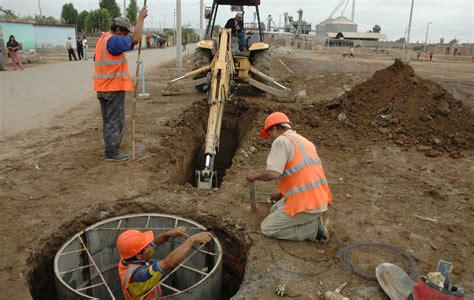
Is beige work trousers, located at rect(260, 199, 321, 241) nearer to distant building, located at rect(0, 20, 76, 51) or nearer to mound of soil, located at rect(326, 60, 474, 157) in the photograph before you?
mound of soil, located at rect(326, 60, 474, 157)

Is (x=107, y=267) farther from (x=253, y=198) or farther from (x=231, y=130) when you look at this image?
(x=231, y=130)

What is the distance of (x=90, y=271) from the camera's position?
180 inches

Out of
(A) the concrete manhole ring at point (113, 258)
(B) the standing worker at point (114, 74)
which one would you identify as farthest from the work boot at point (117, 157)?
(A) the concrete manhole ring at point (113, 258)

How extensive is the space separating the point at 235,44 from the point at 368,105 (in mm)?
3940

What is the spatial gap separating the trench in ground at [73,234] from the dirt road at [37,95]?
3.71 metres

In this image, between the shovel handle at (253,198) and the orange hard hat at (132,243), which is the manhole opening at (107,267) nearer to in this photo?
the shovel handle at (253,198)

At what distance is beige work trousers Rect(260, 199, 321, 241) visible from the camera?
398 centimetres

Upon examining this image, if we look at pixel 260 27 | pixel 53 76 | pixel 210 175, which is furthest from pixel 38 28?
pixel 210 175

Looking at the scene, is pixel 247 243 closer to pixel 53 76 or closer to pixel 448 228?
pixel 448 228

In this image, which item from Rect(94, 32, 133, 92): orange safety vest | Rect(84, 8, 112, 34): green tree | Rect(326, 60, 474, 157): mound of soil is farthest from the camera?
Rect(84, 8, 112, 34): green tree

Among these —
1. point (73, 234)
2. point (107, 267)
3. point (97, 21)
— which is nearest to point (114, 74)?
point (73, 234)

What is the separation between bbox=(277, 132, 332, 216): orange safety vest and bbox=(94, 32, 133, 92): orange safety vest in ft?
8.99

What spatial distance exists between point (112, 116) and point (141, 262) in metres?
2.92

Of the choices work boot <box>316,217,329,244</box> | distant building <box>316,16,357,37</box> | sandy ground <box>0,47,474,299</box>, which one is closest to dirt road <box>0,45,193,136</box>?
sandy ground <box>0,47,474,299</box>
